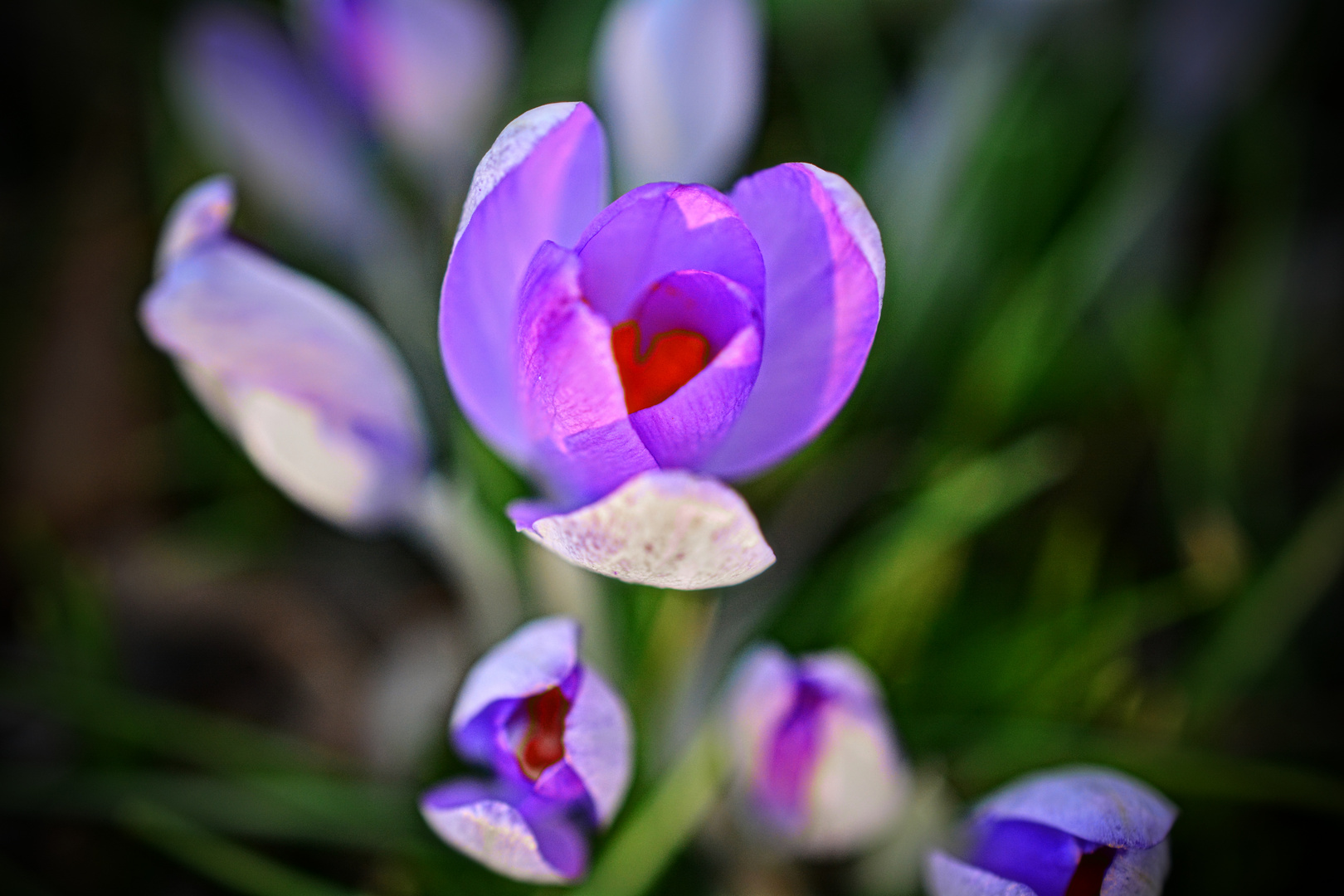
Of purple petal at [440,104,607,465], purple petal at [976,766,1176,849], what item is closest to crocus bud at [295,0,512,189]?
purple petal at [440,104,607,465]

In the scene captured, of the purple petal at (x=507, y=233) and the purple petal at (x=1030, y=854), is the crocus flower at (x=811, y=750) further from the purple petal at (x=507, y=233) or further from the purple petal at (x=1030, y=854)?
the purple petal at (x=507, y=233)

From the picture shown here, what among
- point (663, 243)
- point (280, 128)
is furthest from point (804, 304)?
point (280, 128)

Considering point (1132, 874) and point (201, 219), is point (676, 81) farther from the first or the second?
point (1132, 874)

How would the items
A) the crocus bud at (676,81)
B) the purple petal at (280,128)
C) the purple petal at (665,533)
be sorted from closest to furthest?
the purple petal at (665,533), the crocus bud at (676,81), the purple petal at (280,128)

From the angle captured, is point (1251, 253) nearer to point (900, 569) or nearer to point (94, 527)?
point (900, 569)

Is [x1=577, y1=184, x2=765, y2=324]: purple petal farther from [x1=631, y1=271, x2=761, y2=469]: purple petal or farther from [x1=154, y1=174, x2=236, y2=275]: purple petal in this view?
[x1=154, y1=174, x2=236, y2=275]: purple petal

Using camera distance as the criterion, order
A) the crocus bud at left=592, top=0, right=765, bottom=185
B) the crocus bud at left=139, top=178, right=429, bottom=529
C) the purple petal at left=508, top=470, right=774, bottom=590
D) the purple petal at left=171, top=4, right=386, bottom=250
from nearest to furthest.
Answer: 1. the purple petal at left=508, top=470, right=774, bottom=590
2. the crocus bud at left=139, top=178, right=429, bottom=529
3. the crocus bud at left=592, top=0, right=765, bottom=185
4. the purple petal at left=171, top=4, right=386, bottom=250

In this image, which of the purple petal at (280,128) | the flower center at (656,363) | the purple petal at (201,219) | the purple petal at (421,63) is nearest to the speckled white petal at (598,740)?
the flower center at (656,363)
